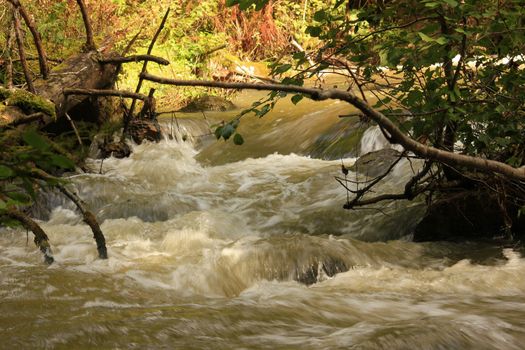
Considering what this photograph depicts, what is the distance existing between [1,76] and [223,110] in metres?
6.82

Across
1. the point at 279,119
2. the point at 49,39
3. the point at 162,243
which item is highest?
the point at 49,39

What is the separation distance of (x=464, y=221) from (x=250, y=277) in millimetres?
1996

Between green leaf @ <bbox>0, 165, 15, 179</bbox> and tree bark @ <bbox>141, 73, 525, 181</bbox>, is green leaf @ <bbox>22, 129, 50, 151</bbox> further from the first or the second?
tree bark @ <bbox>141, 73, 525, 181</bbox>

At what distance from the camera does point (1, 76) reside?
609 centimetres

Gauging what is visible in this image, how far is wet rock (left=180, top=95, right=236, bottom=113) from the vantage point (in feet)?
41.0

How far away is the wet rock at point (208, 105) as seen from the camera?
41.0 feet

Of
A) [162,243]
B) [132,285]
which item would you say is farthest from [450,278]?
[162,243]

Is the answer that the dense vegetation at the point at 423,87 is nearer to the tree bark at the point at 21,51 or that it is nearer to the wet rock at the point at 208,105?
the tree bark at the point at 21,51

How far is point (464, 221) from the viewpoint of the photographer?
16.4 ft

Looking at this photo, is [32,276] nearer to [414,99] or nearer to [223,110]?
[414,99]

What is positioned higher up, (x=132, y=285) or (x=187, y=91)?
(x=187, y=91)

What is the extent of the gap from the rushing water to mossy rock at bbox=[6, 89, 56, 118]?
113 centimetres

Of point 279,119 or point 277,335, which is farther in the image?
point 279,119

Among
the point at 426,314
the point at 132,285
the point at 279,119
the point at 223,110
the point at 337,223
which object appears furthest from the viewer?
the point at 223,110
